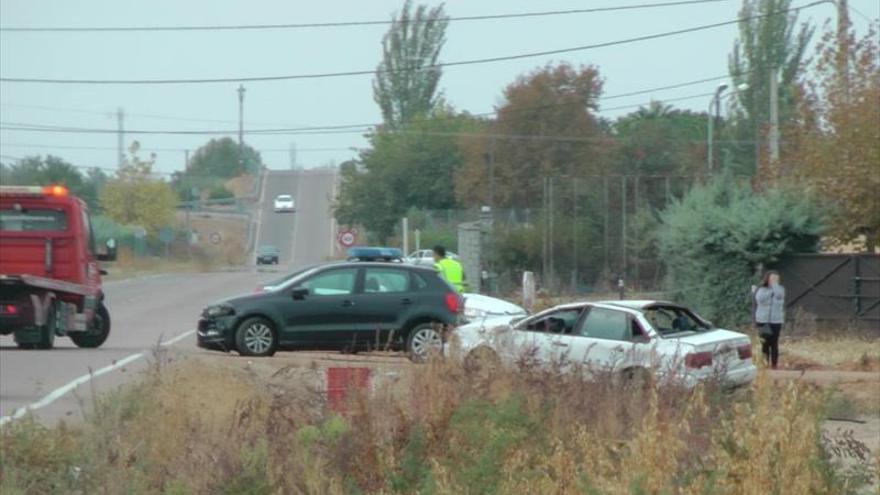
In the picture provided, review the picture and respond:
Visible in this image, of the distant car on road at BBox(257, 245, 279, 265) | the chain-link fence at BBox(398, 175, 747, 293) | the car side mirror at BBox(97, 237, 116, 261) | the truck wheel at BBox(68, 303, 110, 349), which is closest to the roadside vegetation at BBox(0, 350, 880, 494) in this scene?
the truck wheel at BBox(68, 303, 110, 349)

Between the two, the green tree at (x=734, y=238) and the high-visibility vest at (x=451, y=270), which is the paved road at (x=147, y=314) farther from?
the green tree at (x=734, y=238)

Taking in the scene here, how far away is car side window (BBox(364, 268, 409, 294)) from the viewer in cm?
2481

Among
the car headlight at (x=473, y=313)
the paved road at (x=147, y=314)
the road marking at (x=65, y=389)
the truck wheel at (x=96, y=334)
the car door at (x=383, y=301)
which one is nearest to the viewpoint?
the road marking at (x=65, y=389)

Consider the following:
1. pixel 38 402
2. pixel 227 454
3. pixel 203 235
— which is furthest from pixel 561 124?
pixel 227 454

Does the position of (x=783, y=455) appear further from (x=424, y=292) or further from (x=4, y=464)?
(x=424, y=292)

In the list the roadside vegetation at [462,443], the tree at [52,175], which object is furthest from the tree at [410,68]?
the roadside vegetation at [462,443]

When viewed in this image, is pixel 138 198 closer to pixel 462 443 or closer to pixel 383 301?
pixel 383 301

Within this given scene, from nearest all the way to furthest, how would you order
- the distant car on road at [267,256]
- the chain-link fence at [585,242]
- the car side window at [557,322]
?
the car side window at [557,322] < the chain-link fence at [585,242] < the distant car on road at [267,256]

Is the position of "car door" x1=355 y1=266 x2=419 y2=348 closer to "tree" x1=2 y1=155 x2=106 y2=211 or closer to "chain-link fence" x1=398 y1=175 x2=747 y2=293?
"chain-link fence" x1=398 y1=175 x2=747 y2=293

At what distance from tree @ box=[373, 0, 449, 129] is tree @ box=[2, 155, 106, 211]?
48.2 feet

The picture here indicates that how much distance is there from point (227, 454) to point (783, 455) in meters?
4.28

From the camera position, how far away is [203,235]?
77500 millimetres

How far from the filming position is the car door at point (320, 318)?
24656 mm

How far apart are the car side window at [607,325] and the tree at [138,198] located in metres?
57.9
